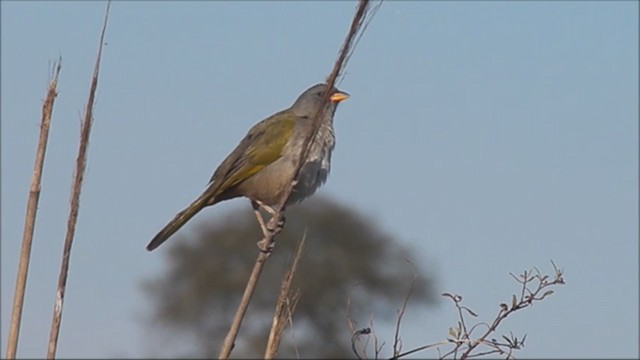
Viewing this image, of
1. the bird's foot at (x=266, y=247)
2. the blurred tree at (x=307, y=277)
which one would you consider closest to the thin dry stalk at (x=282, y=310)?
the bird's foot at (x=266, y=247)

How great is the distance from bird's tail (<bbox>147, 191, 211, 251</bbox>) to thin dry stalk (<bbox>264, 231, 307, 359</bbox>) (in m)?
2.89

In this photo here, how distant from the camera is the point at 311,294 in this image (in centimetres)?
4406

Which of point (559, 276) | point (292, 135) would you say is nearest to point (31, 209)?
point (559, 276)

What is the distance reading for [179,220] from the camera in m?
7.60

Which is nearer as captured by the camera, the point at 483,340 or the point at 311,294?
the point at 483,340

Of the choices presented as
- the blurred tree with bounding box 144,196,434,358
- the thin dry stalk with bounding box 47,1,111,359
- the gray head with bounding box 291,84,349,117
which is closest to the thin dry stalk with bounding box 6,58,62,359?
the thin dry stalk with bounding box 47,1,111,359

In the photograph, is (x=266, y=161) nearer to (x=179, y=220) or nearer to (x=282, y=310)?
(x=179, y=220)

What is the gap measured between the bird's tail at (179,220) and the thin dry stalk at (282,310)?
2.89 metres

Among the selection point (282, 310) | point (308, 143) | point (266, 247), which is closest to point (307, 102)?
point (266, 247)

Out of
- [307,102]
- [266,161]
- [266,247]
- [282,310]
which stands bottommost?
[282,310]

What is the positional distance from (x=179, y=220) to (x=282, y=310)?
3537 millimetres

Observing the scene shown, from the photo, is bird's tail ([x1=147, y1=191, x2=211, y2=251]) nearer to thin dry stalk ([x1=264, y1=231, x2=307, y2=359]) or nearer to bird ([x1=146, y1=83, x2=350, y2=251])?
bird ([x1=146, y1=83, x2=350, y2=251])

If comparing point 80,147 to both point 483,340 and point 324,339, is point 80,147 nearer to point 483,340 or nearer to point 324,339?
point 483,340

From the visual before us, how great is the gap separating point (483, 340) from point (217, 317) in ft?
137
